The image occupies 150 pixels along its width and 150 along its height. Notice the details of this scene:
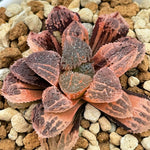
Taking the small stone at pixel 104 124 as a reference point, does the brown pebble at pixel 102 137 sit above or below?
below

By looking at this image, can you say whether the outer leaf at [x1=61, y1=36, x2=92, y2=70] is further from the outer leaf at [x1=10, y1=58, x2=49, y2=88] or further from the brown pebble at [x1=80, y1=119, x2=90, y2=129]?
the brown pebble at [x1=80, y1=119, x2=90, y2=129]

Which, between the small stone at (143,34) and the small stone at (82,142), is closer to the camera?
the small stone at (82,142)

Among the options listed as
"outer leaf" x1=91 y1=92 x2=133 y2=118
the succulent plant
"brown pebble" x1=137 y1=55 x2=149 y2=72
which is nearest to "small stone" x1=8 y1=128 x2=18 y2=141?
the succulent plant

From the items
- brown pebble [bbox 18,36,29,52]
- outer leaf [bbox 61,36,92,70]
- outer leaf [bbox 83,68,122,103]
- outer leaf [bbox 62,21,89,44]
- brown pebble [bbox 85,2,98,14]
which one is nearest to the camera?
outer leaf [bbox 83,68,122,103]

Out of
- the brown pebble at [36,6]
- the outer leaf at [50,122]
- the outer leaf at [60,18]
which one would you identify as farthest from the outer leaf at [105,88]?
the brown pebble at [36,6]

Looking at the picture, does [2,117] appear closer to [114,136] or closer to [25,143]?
[25,143]

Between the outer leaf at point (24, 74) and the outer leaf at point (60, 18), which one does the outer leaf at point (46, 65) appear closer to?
the outer leaf at point (24, 74)
